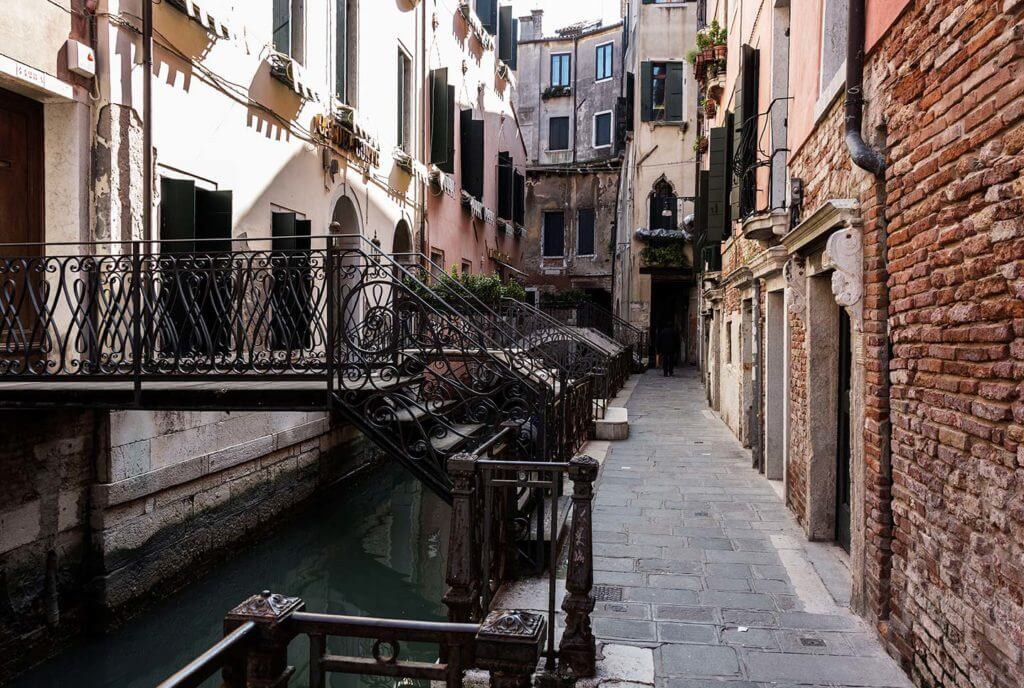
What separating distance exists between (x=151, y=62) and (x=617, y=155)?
26.2m

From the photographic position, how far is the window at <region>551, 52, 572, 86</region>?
3369cm

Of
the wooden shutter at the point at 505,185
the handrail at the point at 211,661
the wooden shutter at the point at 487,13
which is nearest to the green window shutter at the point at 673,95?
the wooden shutter at the point at 505,185

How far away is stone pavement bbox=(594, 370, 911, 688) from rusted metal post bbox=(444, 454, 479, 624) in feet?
3.48

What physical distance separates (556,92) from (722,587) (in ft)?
A: 100

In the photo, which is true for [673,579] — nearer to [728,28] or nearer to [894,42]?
[894,42]

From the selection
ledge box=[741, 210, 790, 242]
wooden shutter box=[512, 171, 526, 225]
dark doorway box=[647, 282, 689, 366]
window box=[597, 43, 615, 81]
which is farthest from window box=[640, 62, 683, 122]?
ledge box=[741, 210, 790, 242]

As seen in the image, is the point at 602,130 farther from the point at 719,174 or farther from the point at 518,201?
the point at 719,174

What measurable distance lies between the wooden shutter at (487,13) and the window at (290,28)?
11.4m

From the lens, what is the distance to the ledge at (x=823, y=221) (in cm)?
471

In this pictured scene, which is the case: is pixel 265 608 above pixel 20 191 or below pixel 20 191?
below

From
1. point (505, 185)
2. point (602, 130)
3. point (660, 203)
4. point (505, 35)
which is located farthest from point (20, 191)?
point (602, 130)

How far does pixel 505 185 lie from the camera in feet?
74.1

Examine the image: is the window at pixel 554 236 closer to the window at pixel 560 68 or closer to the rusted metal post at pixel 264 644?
the window at pixel 560 68

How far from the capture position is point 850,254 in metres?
4.66
